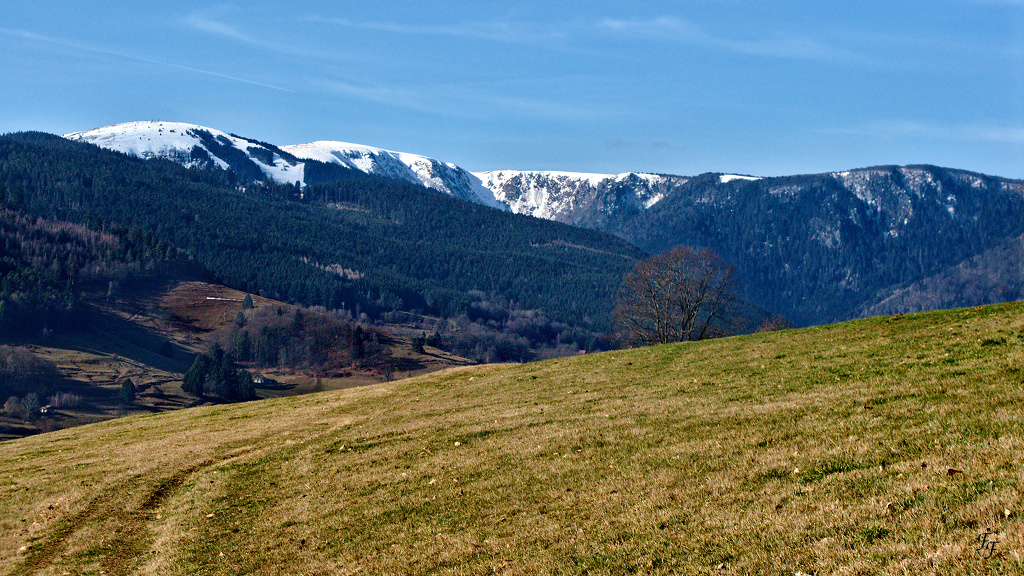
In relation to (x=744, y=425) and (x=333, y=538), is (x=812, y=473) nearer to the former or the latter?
(x=744, y=425)

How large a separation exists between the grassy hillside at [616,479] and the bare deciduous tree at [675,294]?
38.6 m

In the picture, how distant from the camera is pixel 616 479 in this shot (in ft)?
57.7

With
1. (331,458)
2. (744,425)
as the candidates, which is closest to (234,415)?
(331,458)

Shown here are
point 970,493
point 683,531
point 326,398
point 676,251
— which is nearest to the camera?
point 970,493

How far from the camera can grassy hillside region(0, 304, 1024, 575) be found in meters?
12.1

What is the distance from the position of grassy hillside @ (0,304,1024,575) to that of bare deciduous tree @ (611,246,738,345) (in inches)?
1520

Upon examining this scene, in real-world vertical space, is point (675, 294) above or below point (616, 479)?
above

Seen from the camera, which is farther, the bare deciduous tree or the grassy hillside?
the bare deciduous tree

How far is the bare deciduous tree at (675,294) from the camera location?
243ft

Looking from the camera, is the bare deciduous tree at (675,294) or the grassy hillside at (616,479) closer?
the grassy hillside at (616,479)

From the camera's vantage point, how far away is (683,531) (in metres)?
13.3

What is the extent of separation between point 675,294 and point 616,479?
59.7 metres

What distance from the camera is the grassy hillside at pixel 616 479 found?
12.1m

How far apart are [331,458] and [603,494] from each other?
40.0ft
